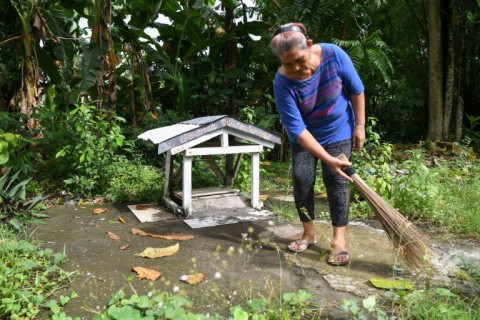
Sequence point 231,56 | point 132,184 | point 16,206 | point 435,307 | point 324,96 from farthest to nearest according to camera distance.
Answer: point 231,56, point 132,184, point 16,206, point 324,96, point 435,307

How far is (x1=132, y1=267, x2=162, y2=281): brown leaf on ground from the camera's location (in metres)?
2.44

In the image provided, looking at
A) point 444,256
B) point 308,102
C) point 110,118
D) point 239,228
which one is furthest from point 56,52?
point 444,256

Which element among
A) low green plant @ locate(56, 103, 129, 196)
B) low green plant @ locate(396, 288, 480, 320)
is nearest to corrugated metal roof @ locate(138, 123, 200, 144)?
low green plant @ locate(56, 103, 129, 196)

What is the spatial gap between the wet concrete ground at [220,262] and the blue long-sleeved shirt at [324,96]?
82 centimetres

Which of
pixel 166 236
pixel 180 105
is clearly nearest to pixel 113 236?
pixel 166 236

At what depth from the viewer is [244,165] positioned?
15.2ft

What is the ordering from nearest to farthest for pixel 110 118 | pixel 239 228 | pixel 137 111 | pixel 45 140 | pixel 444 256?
pixel 444 256
pixel 239 228
pixel 45 140
pixel 110 118
pixel 137 111

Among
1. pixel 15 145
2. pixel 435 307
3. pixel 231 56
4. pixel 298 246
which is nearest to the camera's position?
pixel 435 307

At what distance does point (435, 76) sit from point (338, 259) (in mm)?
5218

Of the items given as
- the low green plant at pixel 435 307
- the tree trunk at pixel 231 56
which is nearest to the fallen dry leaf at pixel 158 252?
the low green plant at pixel 435 307

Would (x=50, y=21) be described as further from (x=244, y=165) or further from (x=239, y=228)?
(x=239, y=228)

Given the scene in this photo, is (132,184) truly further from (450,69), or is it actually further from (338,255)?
(450,69)

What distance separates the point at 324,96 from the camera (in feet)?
8.68

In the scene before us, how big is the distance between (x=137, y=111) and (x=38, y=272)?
4385 mm
